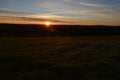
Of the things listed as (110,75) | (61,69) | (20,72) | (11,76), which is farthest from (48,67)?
(110,75)

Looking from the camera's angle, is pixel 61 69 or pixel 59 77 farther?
pixel 61 69

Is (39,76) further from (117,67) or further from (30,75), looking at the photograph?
(117,67)

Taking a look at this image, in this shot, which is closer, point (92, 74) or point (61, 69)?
point (92, 74)

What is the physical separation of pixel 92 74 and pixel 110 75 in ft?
3.18

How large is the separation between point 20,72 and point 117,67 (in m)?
5.98

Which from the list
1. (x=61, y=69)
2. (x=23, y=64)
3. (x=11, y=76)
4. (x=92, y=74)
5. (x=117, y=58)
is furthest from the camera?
(x=117, y=58)

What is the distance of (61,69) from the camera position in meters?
12.1

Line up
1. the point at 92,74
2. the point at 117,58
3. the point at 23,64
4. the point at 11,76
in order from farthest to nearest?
the point at 117,58 < the point at 23,64 < the point at 92,74 < the point at 11,76

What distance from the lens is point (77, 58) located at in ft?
51.5

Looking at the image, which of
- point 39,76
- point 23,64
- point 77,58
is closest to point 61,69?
point 39,76

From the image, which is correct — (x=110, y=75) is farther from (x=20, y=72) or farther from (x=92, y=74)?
(x=20, y=72)

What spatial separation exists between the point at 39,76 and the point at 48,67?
86.9 inches

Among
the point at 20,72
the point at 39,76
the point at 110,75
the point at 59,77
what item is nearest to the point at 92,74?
the point at 110,75

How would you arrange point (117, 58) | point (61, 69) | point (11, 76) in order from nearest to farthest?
point (11, 76) < point (61, 69) < point (117, 58)
